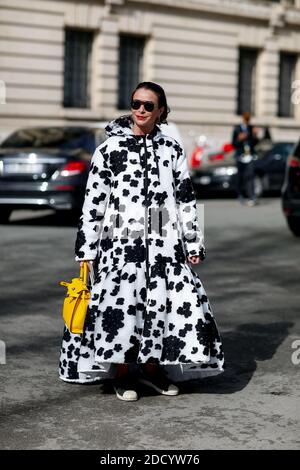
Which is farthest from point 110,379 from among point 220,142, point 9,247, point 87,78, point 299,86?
point 299,86

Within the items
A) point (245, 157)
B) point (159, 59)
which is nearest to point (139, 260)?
point (245, 157)

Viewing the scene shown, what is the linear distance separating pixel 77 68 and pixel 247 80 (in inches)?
259

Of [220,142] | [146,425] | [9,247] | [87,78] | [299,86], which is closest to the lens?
[146,425]

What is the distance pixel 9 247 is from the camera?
1226cm

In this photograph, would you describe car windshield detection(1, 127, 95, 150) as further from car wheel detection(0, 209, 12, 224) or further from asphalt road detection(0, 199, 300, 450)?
asphalt road detection(0, 199, 300, 450)

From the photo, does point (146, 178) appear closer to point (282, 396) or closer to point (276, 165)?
point (282, 396)

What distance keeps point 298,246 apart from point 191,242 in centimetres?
767

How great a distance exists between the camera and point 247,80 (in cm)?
3178

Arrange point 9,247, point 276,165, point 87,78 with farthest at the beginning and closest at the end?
point 87,78, point 276,165, point 9,247

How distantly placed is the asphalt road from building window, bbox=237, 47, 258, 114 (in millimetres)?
20428

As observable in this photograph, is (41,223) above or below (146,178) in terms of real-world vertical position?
below

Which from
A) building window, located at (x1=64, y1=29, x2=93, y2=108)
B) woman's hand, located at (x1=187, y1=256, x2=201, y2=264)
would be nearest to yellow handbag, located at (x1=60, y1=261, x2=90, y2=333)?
woman's hand, located at (x1=187, y1=256, x2=201, y2=264)

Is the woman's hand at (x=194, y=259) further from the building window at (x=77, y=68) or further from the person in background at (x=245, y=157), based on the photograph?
the building window at (x=77, y=68)

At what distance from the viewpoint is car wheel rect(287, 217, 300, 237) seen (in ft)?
46.1
